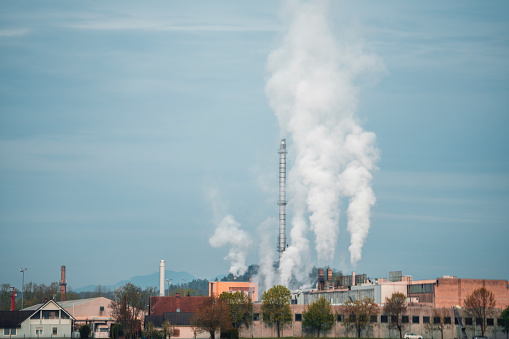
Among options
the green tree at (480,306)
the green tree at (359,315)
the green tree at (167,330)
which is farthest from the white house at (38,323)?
the green tree at (480,306)

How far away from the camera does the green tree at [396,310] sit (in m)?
116

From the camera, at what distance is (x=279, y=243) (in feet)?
650

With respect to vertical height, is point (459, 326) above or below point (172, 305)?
below

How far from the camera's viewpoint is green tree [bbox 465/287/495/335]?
381 ft

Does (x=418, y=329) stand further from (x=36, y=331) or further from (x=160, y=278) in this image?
(x=160, y=278)

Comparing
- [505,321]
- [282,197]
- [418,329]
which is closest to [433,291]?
[418,329]

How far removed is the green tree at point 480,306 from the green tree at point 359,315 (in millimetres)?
15433

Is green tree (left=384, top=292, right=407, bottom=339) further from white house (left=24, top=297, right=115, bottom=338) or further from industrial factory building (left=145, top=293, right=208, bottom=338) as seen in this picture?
white house (left=24, top=297, right=115, bottom=338)

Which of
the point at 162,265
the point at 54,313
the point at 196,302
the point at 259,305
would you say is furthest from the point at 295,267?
the point at 54,313

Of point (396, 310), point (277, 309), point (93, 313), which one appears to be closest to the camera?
point (396, 310)

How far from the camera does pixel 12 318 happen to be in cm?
12144

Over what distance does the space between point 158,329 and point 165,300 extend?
2176cm

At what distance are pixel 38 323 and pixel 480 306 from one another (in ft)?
246

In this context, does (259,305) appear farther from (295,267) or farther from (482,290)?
(295,267)
